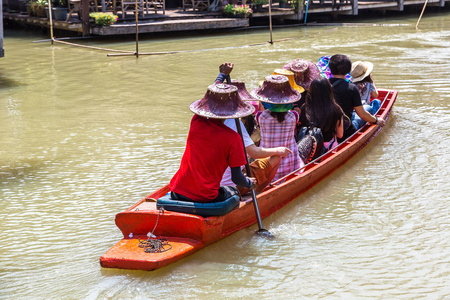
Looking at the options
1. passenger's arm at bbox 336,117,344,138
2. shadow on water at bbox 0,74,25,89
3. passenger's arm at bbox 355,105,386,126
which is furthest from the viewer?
shadow on water at bbox 0,74,25,89

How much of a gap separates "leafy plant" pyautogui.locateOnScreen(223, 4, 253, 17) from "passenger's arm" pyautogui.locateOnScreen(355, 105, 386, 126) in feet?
39.5

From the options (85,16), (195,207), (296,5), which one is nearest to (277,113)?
(195,207)

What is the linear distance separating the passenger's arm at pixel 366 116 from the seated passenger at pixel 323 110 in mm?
575

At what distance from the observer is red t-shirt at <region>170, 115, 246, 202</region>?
14.6 feet

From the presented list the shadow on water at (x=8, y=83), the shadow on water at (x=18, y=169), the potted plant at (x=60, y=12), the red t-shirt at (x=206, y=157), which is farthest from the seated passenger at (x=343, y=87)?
the potted plant at (x=60, y=12)

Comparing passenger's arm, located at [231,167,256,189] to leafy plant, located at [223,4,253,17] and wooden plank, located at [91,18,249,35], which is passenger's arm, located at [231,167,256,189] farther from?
leafy plant, located at [223,4,253,17]

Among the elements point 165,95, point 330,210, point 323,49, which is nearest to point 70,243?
point 330,210

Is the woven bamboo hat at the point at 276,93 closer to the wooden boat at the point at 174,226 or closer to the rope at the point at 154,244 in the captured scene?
the wooden boat at the point at 174,226

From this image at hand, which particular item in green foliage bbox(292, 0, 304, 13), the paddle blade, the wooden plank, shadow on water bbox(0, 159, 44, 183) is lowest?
the paddle blade

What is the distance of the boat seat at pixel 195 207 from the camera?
4645mm

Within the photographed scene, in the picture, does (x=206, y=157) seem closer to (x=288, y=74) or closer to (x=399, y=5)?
(x=288, y=74)

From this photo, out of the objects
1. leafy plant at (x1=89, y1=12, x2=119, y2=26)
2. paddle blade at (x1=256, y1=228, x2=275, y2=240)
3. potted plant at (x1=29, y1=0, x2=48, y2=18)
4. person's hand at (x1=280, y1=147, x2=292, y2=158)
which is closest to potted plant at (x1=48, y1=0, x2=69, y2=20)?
potted plant at (x1=29, y1=0, x2=48, y2=18)

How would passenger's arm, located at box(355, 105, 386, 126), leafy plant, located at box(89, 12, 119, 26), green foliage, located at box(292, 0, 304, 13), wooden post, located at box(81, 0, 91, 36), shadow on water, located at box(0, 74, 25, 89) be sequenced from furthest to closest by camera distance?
1. green foliage, located at box(292, 0, 304, 13)
2. wooden post, located at box(81, 0, 91, 36)
3. leafy plant, located at box(89, 12, 119, 26)
4. shadow on water, located at box(0, 74, 25, 89)
5. passenger's arm, located at box(355, 105, 386, 126)

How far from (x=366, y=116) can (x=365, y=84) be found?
90cm
